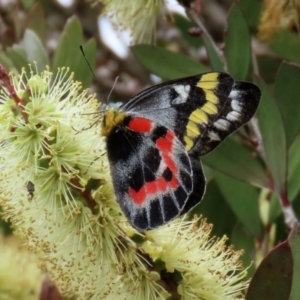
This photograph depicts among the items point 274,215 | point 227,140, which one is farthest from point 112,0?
point 274,215

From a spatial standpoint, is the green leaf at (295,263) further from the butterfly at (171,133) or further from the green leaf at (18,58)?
the green leaf at (18,58)

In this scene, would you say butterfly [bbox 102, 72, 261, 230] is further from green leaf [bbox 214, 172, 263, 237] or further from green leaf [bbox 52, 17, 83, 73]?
green leaf [bbox 52, 17, 83, 73]

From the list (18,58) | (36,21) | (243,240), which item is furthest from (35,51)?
(243,240)

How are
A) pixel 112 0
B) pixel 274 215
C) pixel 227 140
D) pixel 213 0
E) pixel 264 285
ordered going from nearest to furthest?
pixel 264 285 < pixel 227 140 < pixel 274 215 < pixel 112 0 < pixel 213 0

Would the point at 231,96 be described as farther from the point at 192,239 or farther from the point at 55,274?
the point at 55,274

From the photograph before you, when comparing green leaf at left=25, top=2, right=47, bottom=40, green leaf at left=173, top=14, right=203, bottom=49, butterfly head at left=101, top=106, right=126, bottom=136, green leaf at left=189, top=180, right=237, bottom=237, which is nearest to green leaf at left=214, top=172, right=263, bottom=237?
green leaf at left=189, top=180, right=237, bottom=237

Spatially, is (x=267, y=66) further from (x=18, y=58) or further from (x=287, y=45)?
(x=18, y=58)
